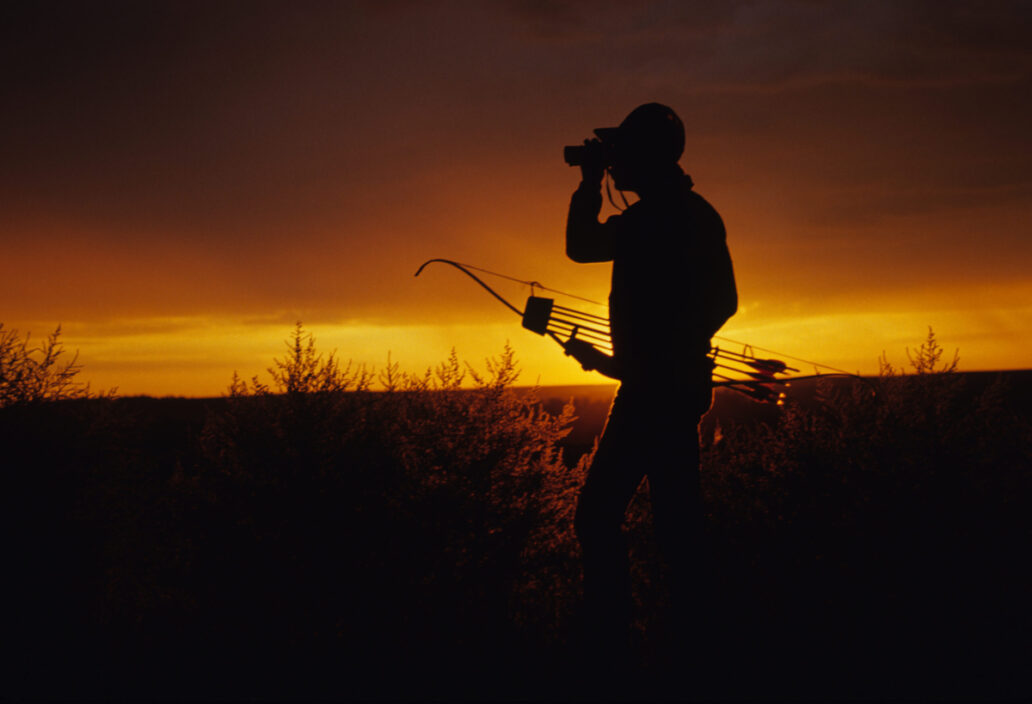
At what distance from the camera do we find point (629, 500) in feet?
9.22

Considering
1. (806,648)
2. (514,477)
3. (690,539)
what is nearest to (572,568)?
(514,477)

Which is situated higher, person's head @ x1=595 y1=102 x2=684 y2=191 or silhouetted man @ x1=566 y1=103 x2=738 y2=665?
person's head @ x1=595 y1=102 x2=684 y2=191

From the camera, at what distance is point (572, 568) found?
80.5 ft

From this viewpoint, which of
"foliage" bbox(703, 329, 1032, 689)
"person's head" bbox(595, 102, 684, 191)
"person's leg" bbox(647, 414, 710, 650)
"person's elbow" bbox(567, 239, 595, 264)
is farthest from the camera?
"foliage" bbox(703, 329, 1032, 689)

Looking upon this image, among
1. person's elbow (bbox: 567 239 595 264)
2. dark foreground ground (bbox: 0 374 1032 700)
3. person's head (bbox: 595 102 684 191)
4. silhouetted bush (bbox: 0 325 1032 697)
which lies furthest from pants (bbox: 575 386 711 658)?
silhouetted bush (bbox: 0 325 1032 697)

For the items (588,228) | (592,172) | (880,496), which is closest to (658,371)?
(588,228)

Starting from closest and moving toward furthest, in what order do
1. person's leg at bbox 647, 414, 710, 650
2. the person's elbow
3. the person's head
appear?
person's leg at bbox 647, 414, 710, 650 < the person's head < the person's elbow

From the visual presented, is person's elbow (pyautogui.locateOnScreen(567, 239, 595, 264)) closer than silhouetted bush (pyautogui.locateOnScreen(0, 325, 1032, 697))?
Yes

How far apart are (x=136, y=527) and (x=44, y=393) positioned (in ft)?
21.4

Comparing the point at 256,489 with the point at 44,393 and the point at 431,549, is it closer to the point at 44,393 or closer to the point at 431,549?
the point at 431,549

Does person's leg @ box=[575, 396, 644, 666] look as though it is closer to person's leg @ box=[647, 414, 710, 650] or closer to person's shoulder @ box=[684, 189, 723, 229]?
person's leg @ box=[647, 414, 710, 650]

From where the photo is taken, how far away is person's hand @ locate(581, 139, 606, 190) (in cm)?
305

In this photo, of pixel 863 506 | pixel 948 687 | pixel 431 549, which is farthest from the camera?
pixel 431 549

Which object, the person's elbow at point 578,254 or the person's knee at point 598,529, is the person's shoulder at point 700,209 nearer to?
the person's elbow at point 578,254
